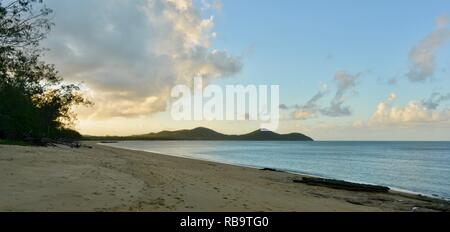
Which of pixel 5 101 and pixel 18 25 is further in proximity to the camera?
pixel 5 101

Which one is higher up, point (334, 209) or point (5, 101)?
point (5, 101)

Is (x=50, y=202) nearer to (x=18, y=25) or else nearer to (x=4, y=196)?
(x=4, y=196)
